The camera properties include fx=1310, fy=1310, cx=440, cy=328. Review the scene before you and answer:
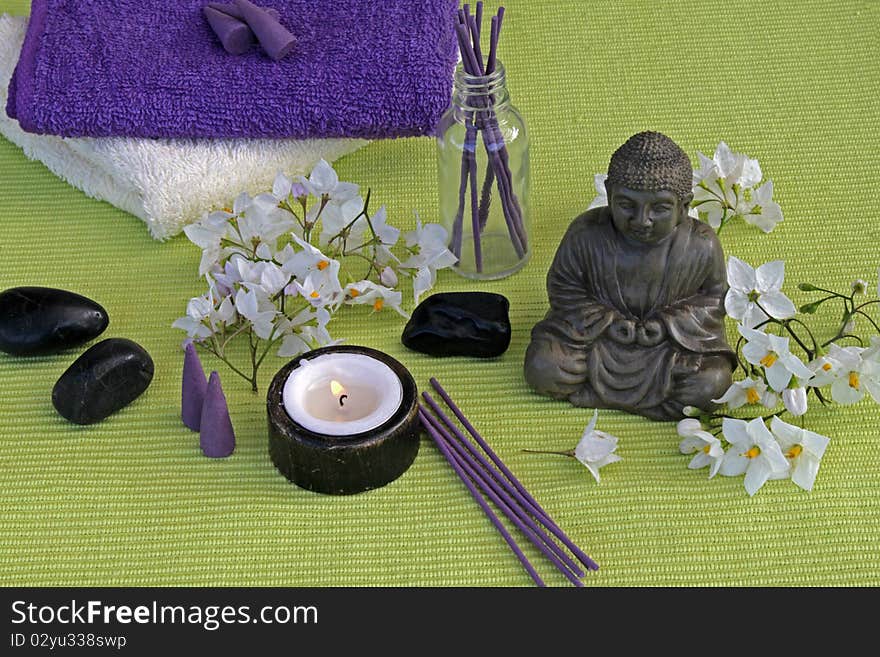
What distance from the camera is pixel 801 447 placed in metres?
1.38

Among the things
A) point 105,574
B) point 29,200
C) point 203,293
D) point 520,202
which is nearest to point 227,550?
point 105,574

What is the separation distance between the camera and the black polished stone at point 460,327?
1.56 meters

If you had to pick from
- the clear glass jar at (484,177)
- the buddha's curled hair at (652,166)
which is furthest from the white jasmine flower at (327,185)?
the buddha's curled hair at (652,166)

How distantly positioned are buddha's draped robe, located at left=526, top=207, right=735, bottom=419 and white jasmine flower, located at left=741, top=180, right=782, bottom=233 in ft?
0.81

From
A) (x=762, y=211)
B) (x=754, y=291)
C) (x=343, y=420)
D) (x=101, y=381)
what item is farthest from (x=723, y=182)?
(x=101, y=381)

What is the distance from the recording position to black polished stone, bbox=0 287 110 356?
1.58m

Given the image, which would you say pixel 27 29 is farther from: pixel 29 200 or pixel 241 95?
pixel 241 95

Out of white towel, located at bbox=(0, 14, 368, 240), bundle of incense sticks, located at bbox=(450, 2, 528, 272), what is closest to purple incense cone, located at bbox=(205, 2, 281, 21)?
white towel, located at bbox=(0, 14, 368, 240)

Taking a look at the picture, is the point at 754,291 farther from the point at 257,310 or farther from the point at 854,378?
the point at 257,310

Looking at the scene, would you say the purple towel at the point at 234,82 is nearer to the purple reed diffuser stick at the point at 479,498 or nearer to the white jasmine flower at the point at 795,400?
the purple reed diffuser stick at the point at 479,498

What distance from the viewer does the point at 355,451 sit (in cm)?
138

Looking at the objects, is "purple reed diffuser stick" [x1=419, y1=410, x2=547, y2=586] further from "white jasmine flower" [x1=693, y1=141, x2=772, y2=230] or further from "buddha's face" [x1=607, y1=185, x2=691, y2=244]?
"white jasmine flower" [x1=693, y1=141, x2=772, y2=230]

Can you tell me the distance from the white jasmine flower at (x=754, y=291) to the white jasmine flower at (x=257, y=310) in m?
0.53

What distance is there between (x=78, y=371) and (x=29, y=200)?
1.49 ft
